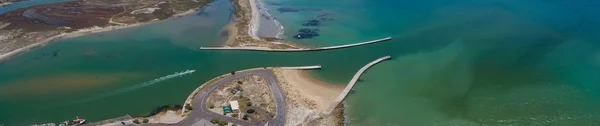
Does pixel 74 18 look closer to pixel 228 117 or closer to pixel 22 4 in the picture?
pixel 22 4

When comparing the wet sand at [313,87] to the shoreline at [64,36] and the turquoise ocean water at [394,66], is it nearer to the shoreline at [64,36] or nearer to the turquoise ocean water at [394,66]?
the turquoise ocean water at [394,66]

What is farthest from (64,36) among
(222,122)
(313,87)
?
(313,87)

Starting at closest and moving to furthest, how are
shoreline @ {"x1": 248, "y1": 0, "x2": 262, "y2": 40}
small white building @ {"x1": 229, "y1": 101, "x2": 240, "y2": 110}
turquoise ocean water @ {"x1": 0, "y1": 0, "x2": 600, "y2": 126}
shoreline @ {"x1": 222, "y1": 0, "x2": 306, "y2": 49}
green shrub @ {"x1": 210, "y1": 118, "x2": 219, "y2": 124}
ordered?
1. green shrub @ {"x1": 210, "y1": 118, "x2": 219, "y2": 124}
2. small white building @ {"x1": 229, "y1": 101, "x2": 240, "y2": 110}
3. turquoise ocean water @ {"x1": 0, "y1": 0, "x2": 600, "y2": 126}
4. shoreline @ {"x1": 222, "y1": 0, "x2": 306, "y2": 49}
5. shoreline @ {"x1": 248, "y1": 0, "x2": 262, "y2": 40}

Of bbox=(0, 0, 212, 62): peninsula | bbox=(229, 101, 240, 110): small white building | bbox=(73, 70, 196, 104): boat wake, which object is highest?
bbox=(0, 0, 212, 62): peninsula

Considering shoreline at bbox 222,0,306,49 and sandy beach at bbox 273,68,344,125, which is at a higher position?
shoreline at bbox 222,0,306,49

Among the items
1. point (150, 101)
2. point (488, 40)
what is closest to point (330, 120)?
point (150, 101)

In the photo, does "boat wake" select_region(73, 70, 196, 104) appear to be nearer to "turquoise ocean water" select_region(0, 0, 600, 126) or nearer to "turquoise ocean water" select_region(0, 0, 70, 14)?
"turquoise ocean water" select_region(0, 0, 600, 126)

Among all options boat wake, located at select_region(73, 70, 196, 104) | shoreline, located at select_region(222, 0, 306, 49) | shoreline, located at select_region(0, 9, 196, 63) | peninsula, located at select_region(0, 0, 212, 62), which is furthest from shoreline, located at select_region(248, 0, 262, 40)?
boat wake, located at select_region(73, 70, 196, 104)
